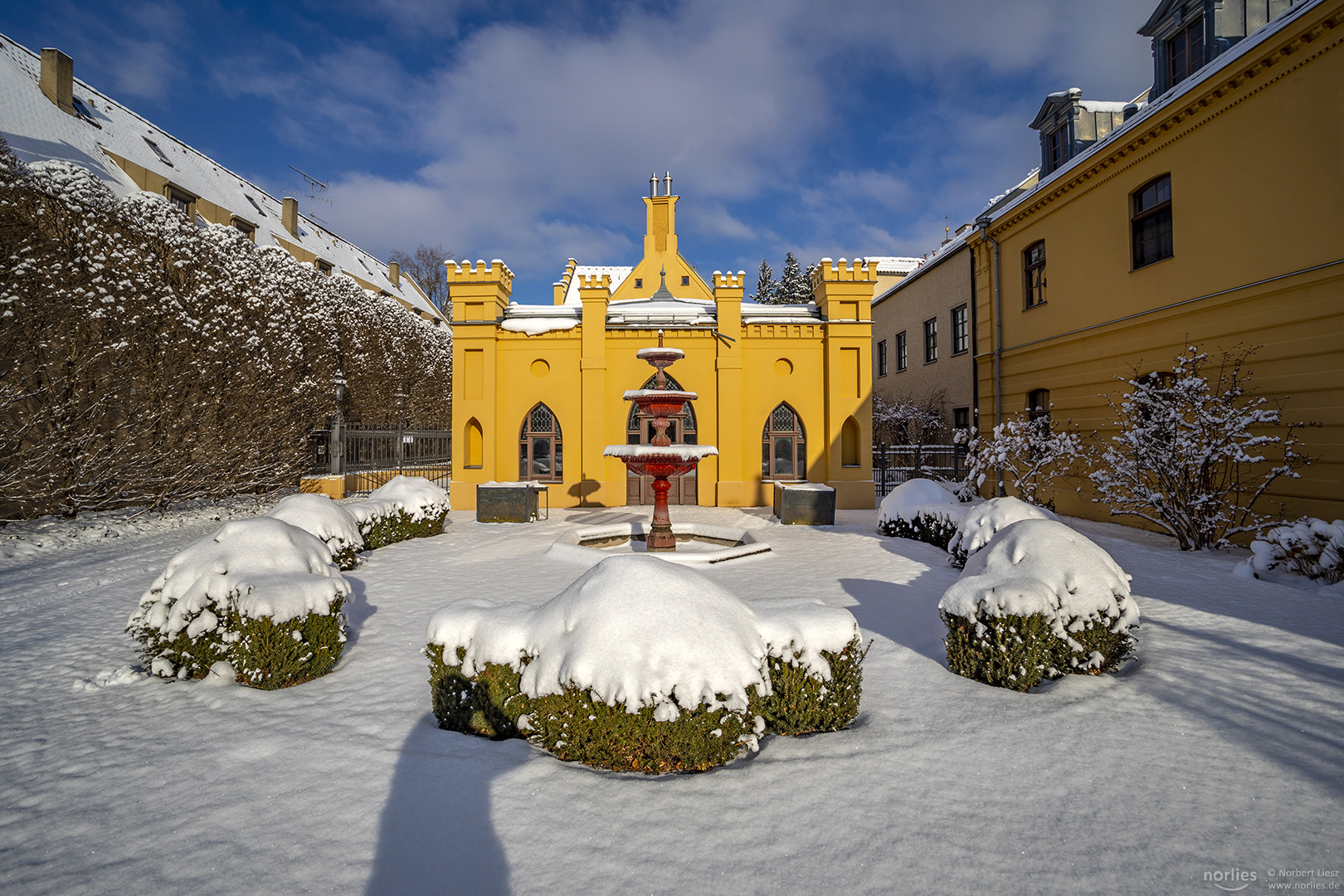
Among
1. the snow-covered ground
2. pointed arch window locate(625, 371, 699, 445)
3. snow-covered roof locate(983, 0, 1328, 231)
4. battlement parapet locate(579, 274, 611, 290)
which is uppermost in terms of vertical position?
snow-covered roof locate(983, 0, 1328, 231)

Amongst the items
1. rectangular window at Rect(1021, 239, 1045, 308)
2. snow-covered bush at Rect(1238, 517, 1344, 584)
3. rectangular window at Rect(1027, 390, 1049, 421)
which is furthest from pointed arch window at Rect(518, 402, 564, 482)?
snow-covered bush at Rect(1238, 517, 1344, 584)

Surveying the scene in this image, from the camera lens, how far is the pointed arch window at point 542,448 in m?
16.4

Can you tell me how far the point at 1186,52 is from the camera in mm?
12016

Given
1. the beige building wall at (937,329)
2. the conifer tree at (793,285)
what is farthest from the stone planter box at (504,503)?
the conifer tree at (793,285)

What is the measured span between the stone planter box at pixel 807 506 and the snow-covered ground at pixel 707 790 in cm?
766

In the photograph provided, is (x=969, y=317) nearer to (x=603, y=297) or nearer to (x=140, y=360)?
(x=603, y=297)

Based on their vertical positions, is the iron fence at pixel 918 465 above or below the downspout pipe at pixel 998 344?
below

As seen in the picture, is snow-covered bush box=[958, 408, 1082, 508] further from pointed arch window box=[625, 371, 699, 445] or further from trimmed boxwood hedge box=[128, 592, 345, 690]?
trimmed boxwood hedge box=[128, 592, 345, 690]

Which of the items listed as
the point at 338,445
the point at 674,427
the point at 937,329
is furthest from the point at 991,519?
the point at 937,329

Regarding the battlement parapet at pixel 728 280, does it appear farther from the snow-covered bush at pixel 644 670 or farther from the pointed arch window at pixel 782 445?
the snow-covered bush at pixel 644 670

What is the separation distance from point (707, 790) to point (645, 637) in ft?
2.82

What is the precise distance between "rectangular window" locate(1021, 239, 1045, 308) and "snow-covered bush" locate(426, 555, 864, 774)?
48.8ft

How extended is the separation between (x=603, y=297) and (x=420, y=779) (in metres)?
14.1

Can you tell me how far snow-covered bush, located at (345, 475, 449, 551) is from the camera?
10172 millimetres
